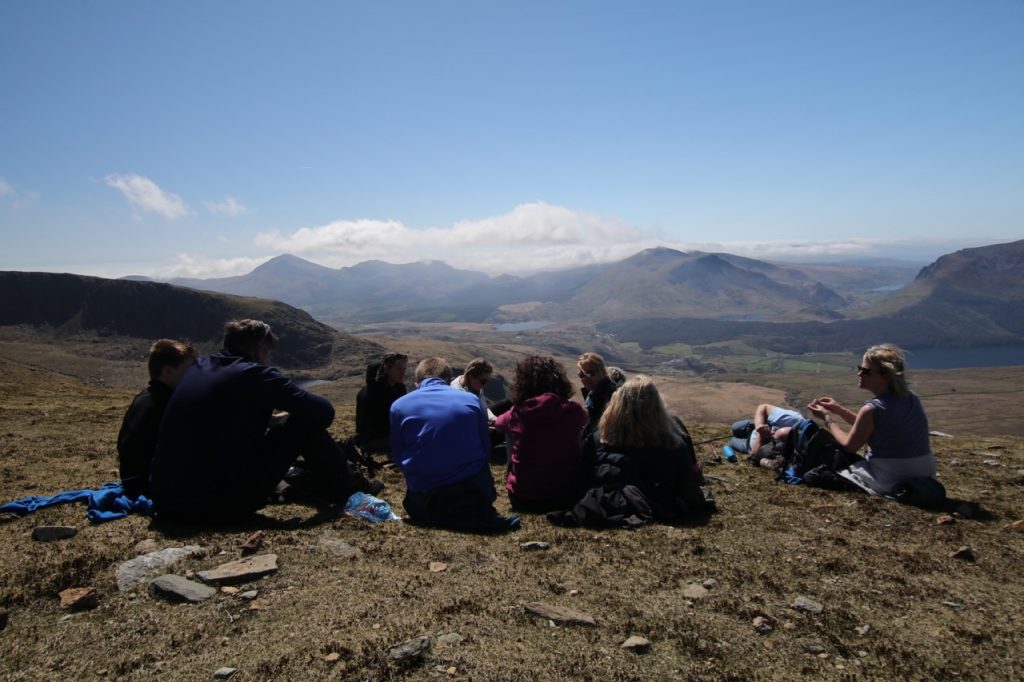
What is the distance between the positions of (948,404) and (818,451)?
16319cm

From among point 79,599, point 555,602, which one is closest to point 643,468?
point 555,602

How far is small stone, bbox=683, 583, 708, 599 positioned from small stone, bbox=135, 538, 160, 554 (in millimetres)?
5768

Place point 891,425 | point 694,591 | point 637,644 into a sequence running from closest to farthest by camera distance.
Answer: point 637,644
point 694,591
point 891,425

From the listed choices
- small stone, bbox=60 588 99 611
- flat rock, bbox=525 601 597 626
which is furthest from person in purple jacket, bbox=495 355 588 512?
small stone, bbox=60 588 99 611

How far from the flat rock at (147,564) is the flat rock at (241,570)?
1.53 ft

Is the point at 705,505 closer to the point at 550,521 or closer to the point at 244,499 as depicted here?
the point at 550,521

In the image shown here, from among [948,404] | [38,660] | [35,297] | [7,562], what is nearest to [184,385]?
[7,562]

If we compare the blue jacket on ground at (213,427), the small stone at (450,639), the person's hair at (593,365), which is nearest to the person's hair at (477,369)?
the person's hair at (593,365)

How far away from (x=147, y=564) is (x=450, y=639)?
3459mm

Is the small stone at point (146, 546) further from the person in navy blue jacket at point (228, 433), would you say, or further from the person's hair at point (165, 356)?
the person's hair at point (165, 356)

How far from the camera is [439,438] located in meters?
7.54

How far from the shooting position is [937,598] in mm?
5332

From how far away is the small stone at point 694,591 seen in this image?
542 centimetres

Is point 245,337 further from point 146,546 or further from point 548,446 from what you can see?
point 548,446
